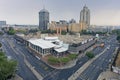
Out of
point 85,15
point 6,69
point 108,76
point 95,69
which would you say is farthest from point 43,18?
point 6,69

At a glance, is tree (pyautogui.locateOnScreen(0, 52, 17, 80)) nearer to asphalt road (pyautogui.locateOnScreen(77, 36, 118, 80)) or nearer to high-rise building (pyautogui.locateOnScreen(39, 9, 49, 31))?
asphalt road (pyautogui.locateOnScreen(77, 36, 118, 80))

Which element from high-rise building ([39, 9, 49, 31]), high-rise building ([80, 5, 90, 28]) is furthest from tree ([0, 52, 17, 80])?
high-rise building ([80, 5, 90, 28])

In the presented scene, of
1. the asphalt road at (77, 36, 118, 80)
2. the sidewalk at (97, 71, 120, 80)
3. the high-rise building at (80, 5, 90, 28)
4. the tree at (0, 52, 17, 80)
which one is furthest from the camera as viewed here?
the high-rise building at (80, 5, 90, 28)

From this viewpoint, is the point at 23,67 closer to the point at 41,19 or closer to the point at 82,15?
the point at 41,19

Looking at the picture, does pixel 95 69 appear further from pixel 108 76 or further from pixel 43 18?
pixel 43 18

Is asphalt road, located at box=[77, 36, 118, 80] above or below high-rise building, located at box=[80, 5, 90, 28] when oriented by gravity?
below

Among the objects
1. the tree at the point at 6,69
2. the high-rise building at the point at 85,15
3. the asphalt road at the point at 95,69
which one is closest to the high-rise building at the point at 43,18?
the high-rise building at the point at 85,15

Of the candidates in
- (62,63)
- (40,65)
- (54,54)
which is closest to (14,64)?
(40,65)

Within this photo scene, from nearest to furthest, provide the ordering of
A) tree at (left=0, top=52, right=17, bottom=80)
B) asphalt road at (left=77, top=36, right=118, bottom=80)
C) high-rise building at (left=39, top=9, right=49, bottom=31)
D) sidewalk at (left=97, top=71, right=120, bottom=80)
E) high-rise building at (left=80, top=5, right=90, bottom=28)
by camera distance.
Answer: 1. tree at (left=0, top=52, right=17, bottom=80)
2. sidewalk at (left=97, top=71, right=120, bottom=80)
3. asphalt road at (left=77, top=36, right=118, bottom=80)
4. high-rise building at (left=39, top=9, right=49, bottom=31)
5. high-rise building at (left=80, top=5, right=90, bottom=28)

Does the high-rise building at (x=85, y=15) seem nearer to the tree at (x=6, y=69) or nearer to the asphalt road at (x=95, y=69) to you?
the asphalt road at (x=95, y=69)

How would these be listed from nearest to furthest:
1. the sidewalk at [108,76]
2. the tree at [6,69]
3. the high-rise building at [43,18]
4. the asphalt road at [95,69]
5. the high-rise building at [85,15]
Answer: the tree at [6,69]
the sidewalk at [108,76]
the asphalt road at [95,69]
the high-rise building at [43,18]
the high-rise building at [85,15]

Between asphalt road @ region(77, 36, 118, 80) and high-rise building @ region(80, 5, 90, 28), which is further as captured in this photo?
high-rise building @ region(80, 5, 90, 28)
